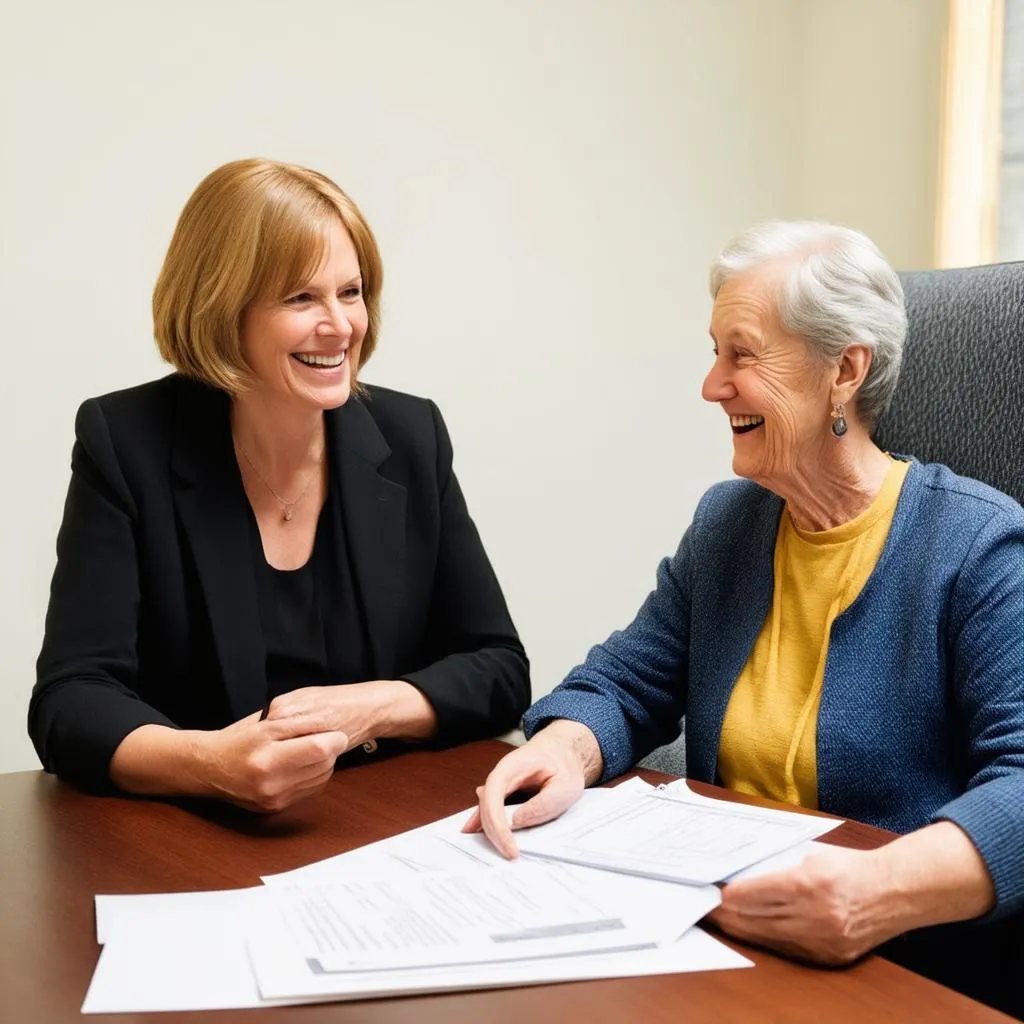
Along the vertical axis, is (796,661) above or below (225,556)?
below

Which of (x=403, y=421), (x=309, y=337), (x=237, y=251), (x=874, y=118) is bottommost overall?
(x=403, y=421)

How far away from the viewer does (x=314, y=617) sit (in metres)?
1.57

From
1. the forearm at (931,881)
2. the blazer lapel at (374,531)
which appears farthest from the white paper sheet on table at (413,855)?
the blazer lapel at (374,531)

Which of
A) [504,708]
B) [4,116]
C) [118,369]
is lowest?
[504,708]

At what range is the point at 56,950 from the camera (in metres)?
0.90

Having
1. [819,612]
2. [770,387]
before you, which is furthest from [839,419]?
[819,612]

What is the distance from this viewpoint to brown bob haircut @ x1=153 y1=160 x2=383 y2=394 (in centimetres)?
150

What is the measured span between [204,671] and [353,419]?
1.28ft

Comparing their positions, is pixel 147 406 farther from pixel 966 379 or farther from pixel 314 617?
pixel 966 379

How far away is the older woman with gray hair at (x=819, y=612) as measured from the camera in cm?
125

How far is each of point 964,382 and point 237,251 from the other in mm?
904

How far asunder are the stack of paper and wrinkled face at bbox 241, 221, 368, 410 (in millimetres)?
639

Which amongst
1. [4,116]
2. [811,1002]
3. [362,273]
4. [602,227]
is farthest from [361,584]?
[602,227]

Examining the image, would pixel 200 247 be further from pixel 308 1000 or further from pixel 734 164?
pixel 734 164
